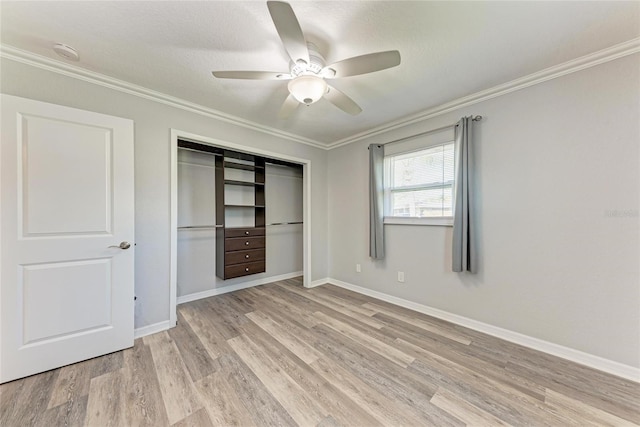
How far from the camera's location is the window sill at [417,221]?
8.66ft

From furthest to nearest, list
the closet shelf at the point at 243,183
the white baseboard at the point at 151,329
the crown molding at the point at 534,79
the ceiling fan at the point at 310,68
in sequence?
the closet shelf at the point at 243,183 → the white baseboard at the point at 151,329 → the crown molding at the point at 534,79 → the ceiling fan at the point at 310,68

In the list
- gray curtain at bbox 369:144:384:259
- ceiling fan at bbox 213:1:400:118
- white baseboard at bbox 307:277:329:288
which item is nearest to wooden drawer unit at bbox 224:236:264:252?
white baseboard at bbox 307:277:329:288

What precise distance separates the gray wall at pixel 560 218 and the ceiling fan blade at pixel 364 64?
1.56m

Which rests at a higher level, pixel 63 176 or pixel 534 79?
pixel 534 79

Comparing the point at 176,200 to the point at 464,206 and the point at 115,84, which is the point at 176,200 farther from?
the point at 464,206

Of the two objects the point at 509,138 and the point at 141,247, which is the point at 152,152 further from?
the point at 509,138

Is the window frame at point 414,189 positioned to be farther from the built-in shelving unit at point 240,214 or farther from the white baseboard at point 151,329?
the white baseboard at point 151,329

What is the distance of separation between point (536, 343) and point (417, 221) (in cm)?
153

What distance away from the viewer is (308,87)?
1.65 m

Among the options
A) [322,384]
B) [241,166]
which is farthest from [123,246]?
[322,384]

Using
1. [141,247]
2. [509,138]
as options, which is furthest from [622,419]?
[141,247]

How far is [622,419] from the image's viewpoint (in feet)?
4.45

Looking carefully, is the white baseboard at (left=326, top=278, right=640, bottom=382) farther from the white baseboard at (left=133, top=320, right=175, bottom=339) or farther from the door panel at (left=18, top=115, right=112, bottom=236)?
→ the door panel at (left=18, top=115, right=112, bottom=236)

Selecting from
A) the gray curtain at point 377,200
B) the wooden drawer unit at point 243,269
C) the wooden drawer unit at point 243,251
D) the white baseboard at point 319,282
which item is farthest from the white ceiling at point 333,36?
the white baseboard at point 319,282
